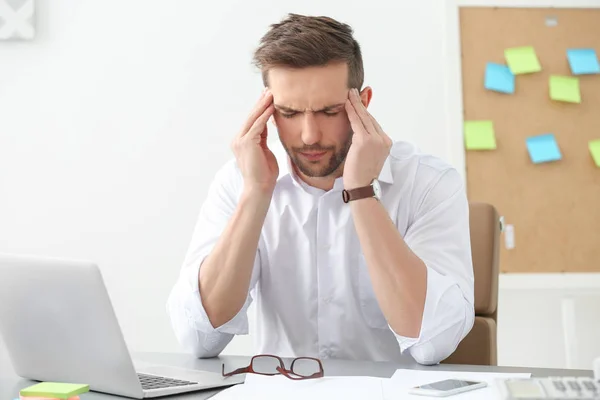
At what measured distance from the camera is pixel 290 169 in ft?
5.46

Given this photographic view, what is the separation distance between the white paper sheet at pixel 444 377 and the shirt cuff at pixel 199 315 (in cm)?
40

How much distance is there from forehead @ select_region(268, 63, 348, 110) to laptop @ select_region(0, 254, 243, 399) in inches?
23.6

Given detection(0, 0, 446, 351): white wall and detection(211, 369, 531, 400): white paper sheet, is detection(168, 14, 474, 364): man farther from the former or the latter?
detection(0, 0, 446, 351): white wall

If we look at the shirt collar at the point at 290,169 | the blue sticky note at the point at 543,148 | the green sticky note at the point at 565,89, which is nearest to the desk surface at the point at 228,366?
the shirt collar at the point at 290,169

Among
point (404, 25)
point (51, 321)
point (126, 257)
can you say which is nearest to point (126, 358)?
point (51, 321)

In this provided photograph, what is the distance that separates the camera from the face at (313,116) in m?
1.52

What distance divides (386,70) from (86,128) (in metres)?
1.11

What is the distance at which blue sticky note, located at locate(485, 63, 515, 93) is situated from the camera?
2705 millimetres

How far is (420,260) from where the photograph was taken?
1423mm

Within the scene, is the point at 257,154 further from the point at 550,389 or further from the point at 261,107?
the point at 550,389

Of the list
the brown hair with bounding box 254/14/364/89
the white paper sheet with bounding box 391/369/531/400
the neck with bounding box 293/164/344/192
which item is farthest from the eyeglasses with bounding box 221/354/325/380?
the brown hair with bounding box 254/14/364/89

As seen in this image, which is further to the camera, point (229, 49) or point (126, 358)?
point (229, 49)

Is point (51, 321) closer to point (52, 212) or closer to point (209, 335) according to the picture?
point (209, 335)

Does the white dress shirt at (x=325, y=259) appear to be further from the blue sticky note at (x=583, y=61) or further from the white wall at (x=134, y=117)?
the blue sticky note at (x=583, y=61)
